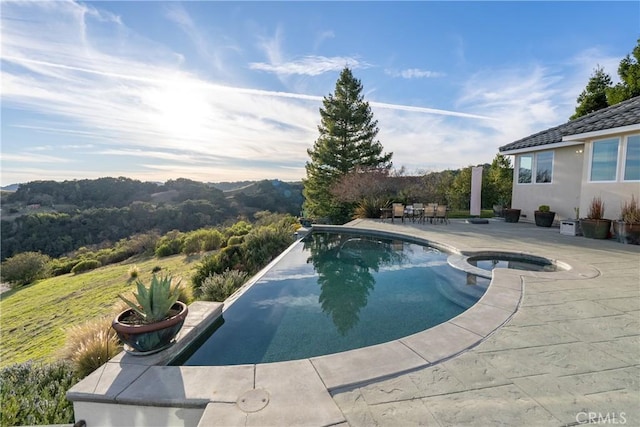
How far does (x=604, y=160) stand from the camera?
29.8 ft

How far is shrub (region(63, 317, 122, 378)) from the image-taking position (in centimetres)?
302

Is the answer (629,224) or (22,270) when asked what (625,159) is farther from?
(22,270)

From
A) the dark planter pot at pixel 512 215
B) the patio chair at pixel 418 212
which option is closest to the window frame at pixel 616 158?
the dark planter pot at pixel 512 215

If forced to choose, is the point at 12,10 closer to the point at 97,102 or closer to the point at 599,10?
the point at 97,102

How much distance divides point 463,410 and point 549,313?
2474mm

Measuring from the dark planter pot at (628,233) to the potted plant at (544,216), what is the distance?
296 centimetres

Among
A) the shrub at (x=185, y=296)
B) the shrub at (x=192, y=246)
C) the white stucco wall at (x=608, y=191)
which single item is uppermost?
the white stucco wall at (x=608, y=191)

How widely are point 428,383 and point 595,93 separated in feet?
72.7

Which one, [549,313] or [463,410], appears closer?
[463,410]

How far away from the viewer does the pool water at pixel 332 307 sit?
3.43 m

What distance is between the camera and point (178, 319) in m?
2.99

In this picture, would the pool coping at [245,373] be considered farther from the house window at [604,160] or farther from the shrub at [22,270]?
the shrub at [22,270]

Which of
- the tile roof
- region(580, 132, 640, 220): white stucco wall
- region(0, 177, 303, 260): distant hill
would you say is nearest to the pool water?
region(580, 132, 640, 220): white stucco wall

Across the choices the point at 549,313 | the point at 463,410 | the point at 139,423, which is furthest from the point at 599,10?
the point at 139,423
